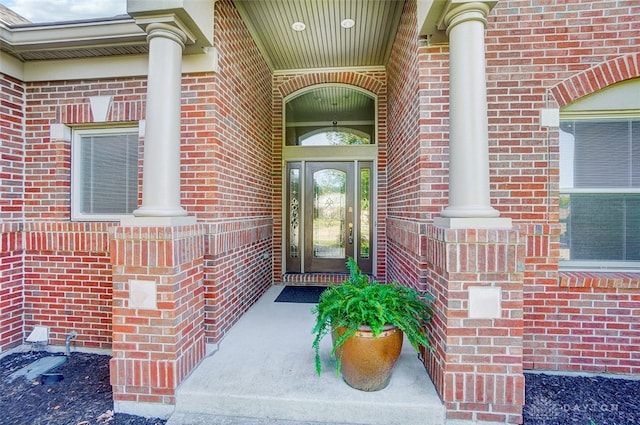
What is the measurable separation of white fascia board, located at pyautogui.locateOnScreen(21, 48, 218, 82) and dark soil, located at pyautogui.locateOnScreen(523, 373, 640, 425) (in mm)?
4378

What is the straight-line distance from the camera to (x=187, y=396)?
6.90 feet

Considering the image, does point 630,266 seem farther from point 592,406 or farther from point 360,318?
point 360,318

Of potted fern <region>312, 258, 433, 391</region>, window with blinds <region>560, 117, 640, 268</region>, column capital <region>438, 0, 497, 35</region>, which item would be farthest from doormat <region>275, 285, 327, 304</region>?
column capital <region>438, 0, 497, 35</region>

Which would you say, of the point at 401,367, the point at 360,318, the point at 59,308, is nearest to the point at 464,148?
the point at 360,318

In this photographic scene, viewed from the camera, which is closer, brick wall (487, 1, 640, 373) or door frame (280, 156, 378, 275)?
brick wall (487, 1, 640, 373)

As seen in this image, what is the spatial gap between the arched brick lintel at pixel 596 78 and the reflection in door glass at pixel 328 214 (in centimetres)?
298

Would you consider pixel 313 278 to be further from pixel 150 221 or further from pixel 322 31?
pixel 322 31

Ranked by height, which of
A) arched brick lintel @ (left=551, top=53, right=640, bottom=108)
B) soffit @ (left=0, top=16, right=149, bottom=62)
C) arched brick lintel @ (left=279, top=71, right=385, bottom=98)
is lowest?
arched brick lintel @ (left=551, top=53, right=640, bottom=108)

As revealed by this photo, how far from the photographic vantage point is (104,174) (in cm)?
325

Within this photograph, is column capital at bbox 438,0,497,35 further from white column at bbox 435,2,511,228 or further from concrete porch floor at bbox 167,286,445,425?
concrete porch floor at bbox 167,286,445,425

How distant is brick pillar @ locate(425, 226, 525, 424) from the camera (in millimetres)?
1953

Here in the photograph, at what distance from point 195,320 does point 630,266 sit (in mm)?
3809

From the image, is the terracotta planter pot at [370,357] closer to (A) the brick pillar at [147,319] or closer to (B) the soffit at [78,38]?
(A) the brick pillar at [147,319]

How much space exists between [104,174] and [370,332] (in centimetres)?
314
